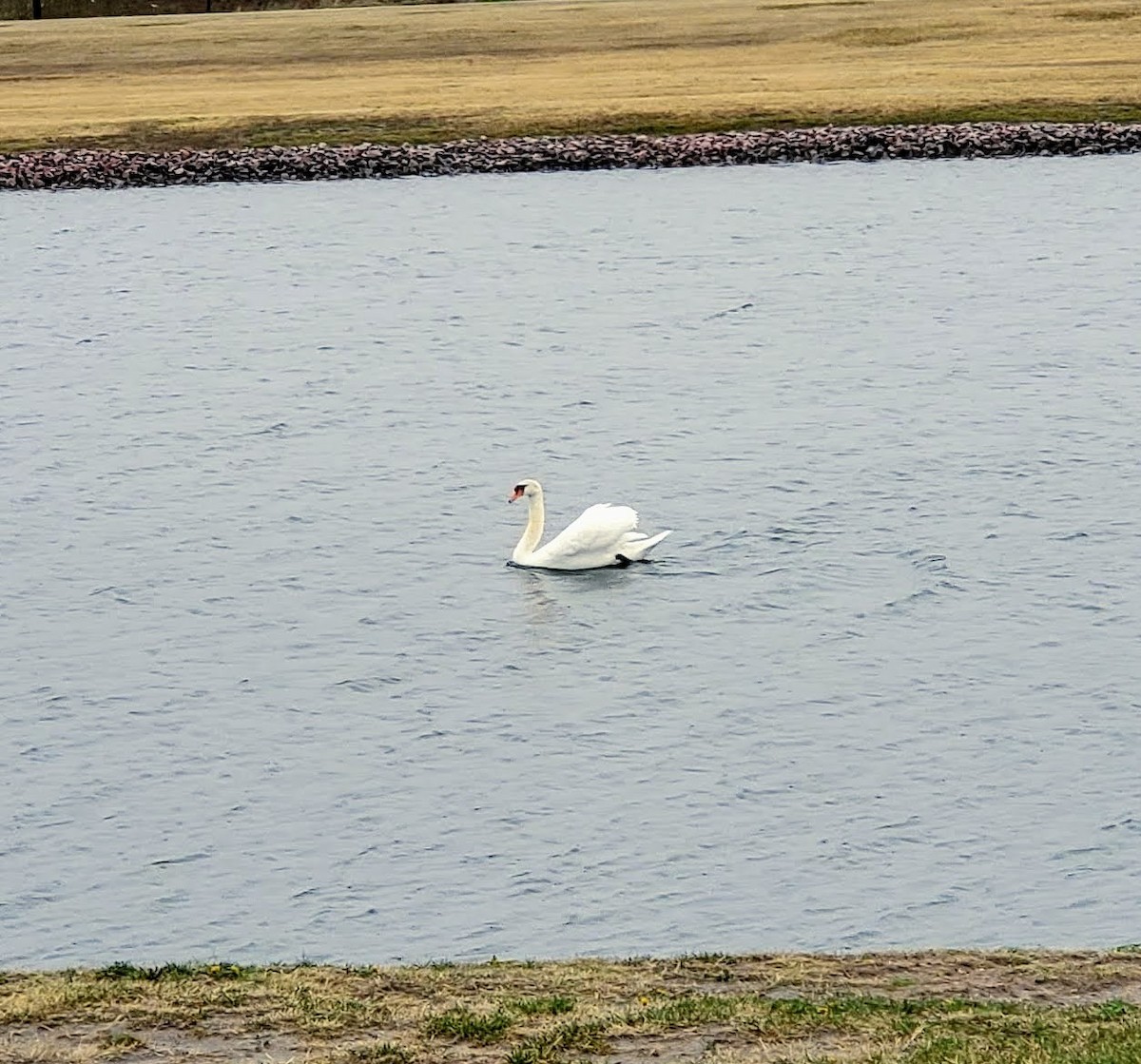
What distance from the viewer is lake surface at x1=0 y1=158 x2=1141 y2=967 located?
41.3ft

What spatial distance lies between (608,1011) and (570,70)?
5341 centimetres

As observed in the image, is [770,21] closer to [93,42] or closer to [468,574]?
[93,42]

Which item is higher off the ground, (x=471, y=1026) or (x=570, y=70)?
(x=570, y=70)

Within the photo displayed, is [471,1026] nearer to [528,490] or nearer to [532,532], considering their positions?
[532,532]

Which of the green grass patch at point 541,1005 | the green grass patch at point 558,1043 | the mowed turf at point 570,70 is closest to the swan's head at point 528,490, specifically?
the green grass patch at point 541,1005

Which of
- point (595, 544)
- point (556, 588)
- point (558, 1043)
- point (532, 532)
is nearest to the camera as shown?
point (558, 1043)

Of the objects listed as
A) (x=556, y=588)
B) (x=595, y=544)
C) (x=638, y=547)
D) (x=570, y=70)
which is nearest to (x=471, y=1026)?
(x=556, y=588)

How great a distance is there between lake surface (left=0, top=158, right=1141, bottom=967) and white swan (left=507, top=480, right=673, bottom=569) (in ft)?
0.79

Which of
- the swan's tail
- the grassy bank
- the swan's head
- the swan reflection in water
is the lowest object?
the swan reflection in water

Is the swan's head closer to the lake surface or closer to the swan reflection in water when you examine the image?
the lake surface

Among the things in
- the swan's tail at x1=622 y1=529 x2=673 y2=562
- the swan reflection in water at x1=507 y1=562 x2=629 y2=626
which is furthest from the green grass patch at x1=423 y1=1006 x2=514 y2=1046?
the swan's tail at x1=622 y1=529 x2=673 y2=562

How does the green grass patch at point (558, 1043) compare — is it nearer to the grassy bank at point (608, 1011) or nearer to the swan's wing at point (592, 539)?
the grassy bank at point (608, 1011)

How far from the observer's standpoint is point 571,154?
47781 millimetres

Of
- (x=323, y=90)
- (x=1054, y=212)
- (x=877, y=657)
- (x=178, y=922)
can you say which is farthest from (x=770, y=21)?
(x=178, y=922)
